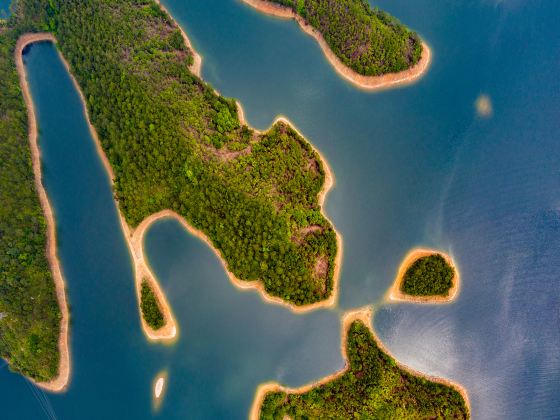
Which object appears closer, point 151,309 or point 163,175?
point 163,175

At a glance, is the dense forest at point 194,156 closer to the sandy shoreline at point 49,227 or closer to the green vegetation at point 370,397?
the sandy shoreline at point 49,227

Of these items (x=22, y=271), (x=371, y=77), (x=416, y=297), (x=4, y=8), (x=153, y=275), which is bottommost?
(x=22, y=271)

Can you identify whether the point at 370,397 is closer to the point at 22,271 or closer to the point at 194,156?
the point at 194,156

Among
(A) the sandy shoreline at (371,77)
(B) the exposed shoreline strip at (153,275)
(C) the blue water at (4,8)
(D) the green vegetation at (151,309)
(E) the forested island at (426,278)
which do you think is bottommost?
(D) the green vegetation at (151,309)

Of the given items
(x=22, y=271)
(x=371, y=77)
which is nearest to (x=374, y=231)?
(x=371, y=77)

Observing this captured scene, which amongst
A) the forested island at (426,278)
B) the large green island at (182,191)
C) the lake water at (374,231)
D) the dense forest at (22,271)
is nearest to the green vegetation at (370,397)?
the large green island at (182,191)
